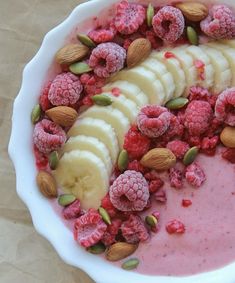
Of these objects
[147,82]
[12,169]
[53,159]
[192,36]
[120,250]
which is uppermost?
[192,36]

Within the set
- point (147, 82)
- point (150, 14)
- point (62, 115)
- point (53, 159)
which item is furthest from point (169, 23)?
point (53, 159)

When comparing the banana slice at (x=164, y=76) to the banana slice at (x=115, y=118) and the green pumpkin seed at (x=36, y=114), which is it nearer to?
the banana slice at (x=115, y=118)

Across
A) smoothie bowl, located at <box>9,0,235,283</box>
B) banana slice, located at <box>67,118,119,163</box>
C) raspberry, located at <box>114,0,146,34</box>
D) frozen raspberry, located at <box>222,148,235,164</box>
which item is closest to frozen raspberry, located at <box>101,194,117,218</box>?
smoothie bowl, located at <box>9,0,235,283</box>

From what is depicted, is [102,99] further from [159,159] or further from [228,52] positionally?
[228,52]

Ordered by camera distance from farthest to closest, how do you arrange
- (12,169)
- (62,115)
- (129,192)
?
(12,169) < (62,115) < (129,192)

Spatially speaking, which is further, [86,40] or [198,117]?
[86,40]

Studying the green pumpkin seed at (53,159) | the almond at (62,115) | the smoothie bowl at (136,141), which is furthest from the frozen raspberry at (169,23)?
the green pumpkin seed at (53,159)

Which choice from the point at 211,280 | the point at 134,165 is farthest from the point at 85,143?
the point at 211,280

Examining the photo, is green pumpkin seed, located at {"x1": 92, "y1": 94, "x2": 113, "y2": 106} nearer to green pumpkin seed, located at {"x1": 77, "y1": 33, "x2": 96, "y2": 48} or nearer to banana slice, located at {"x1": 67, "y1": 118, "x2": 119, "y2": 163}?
banana slice, located at {"x1": 67, "y1": 118, "x2": 119, "y2": 163}
